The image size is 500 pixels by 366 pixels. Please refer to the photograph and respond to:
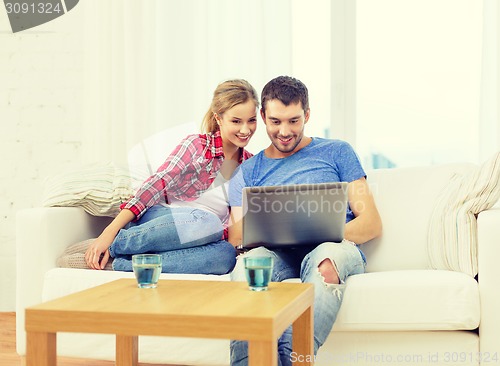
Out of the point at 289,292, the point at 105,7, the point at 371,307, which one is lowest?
the point at 371,307

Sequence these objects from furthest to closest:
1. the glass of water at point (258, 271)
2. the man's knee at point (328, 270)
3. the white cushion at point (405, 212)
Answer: the white cushion at point (405, 212), the man's knee at point (328, 270), the glass of water at point (258, 271)

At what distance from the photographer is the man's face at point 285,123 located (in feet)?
7.63

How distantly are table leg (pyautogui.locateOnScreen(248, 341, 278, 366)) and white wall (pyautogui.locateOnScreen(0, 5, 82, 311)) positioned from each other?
251cm

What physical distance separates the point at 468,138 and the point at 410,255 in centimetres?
110

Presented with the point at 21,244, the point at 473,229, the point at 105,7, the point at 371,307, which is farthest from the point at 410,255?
the point at 105,7

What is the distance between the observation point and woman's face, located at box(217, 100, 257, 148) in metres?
2.48

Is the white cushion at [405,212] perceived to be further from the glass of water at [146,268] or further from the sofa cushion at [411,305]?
the glass of water at [146,268]

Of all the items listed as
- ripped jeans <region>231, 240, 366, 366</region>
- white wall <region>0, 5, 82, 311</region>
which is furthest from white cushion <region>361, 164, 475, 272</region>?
white wall <region>0, 5, 82, 311</region>

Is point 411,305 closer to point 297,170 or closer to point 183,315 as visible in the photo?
point 297,170

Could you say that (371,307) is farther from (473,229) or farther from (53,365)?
(53,365)

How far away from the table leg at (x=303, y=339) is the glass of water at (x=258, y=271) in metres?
0.15

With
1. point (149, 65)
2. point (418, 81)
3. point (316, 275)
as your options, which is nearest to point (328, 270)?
point (316, 275)

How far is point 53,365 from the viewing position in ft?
4.72

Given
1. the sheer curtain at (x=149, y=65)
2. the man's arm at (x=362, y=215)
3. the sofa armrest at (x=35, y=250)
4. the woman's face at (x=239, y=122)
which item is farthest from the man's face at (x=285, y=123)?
the sheer curtain at (x=149, y=65)
